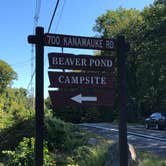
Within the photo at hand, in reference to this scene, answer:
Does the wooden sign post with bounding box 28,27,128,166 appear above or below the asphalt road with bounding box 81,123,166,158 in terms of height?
above

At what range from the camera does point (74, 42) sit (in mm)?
9172

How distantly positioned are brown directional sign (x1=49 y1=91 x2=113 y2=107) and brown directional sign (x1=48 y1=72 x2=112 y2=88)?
0.49ft

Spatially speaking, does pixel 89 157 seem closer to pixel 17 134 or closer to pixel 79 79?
pixel 79 79

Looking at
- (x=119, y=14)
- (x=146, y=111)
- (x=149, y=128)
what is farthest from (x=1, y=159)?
(x=119, y=14)

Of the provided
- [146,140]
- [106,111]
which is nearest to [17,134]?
[146,140]

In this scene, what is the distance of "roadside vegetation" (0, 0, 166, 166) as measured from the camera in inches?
495

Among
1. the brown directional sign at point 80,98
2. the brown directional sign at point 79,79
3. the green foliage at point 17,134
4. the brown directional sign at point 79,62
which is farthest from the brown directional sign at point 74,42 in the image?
the green foliage at point 17,134

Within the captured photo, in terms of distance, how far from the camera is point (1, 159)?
16.7 metres

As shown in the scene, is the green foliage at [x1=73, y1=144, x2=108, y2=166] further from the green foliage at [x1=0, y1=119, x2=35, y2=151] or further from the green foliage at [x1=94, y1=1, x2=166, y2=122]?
the green foliage at [x1=94, y1=1, x2=166, y2=122]

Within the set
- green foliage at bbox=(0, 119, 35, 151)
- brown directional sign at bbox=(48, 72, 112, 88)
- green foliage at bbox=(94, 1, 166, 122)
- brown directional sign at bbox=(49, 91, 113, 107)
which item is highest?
green foliage at bbox=(94, 1, 166, 122)

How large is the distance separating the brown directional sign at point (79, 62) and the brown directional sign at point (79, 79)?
0.48ft

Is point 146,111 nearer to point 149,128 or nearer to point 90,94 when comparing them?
point 149,128

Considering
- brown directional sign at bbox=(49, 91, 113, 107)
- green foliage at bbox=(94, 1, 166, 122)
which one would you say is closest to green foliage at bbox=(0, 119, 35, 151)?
brown directional sign at bbox=(49, 91, 113, 107)

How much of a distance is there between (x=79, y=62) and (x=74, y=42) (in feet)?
1.27
